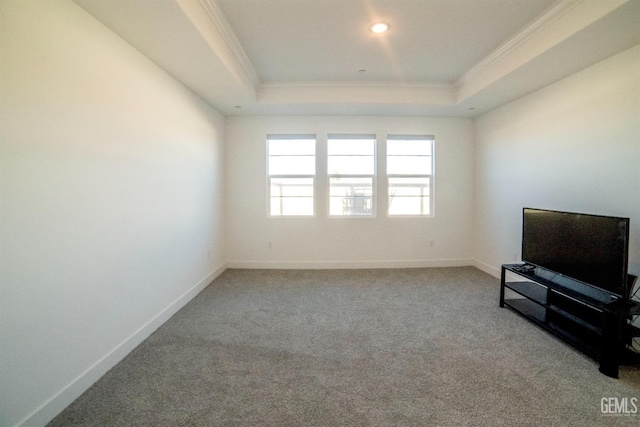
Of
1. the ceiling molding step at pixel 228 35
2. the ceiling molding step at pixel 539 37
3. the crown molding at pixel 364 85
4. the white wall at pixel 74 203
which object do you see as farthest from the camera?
the crown molding at pixel 364 85

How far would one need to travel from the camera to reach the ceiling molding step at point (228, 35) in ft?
6.99

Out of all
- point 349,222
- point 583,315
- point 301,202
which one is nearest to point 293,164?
point 301,202

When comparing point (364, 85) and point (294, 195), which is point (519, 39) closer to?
point (364, 85)

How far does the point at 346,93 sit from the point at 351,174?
1.31m

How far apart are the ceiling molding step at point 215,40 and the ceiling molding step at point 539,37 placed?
2.79 meters

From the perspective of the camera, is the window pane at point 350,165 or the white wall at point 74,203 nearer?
the white wall at point 74,203

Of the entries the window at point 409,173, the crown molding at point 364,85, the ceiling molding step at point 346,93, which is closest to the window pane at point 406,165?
the window at point 409,173

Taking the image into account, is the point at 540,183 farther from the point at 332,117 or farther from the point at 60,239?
the point at 60,239

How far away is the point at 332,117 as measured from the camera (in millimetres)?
4418

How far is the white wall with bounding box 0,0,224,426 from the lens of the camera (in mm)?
1378

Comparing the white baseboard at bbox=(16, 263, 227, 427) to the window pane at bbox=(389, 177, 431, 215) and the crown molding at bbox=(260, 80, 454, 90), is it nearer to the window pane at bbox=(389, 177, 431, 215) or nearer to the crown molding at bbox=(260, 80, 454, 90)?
the crown molding at bbox=(260, 80, 454, 90)

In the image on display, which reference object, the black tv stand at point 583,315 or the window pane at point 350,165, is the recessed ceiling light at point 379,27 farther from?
the black tv stand at point 583,315

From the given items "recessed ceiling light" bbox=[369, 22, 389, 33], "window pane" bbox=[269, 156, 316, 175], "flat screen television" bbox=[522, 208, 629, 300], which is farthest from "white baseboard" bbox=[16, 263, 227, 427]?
"flat screen television" bbox=[522, 208, 629, 300]

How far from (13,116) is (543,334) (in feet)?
13.3
